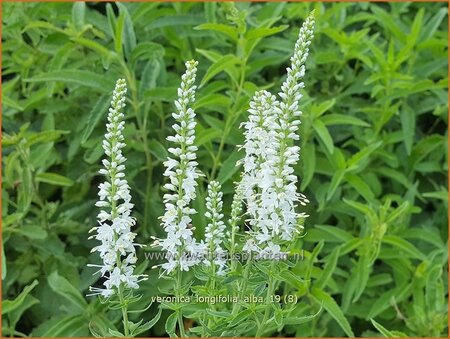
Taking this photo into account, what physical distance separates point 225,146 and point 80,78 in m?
0.74

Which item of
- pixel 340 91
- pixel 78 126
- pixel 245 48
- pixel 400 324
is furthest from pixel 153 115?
pixel 400 324

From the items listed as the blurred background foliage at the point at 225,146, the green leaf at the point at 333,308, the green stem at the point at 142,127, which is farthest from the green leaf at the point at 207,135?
the green leaf at the point at 333,308

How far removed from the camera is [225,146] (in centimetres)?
310

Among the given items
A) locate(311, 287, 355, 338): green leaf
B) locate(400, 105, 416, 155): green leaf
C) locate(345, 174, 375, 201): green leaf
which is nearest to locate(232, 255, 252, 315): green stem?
locate(311, 287, 355, 338): green leaf

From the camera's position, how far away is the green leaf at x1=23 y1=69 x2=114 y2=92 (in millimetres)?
2605

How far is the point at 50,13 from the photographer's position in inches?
122

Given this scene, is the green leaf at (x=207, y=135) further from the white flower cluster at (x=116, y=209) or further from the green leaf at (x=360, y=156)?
the white flower cluster at (x=116, y=209)

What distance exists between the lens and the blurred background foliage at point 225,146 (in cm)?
263

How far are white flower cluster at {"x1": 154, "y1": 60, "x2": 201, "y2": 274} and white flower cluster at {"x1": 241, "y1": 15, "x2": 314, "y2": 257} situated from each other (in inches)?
5.3

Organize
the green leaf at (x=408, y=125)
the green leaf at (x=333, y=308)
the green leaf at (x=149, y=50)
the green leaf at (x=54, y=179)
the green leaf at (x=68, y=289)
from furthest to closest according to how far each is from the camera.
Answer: the green leaf at (x=408, y=125) < the green leaf at (x=54, y=179) < the green leaf at (x=149, y=50) < the green leaf at (x=68, y=289) < the green leaf at (x=333, y=308)

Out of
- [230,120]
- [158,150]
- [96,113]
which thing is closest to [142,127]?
[158,150]

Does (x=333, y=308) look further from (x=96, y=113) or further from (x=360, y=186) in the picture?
(x=96, y=113)

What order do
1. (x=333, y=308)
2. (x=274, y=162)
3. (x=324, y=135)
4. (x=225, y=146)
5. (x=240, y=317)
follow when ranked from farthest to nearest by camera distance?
1. (x=225, y=146)
2. (x=324, y=135)
3. (x=333, y=308)
4. (x=240, y=317)
5. (x=274, y=162)

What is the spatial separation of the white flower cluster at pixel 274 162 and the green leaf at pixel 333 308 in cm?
69
